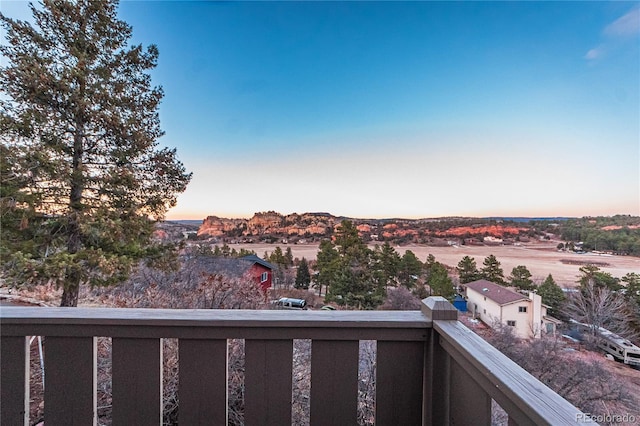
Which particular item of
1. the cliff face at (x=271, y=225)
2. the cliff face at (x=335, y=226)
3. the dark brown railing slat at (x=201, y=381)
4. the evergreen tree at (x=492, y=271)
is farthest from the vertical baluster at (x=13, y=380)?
the cliff face at (x=271, y=225)

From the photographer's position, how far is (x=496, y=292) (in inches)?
82.4

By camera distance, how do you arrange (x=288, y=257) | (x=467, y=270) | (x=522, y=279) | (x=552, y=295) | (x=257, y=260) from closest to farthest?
(x=552, y=295) < (x=522, y=279) < (x=467, y=270) < (x=288, y=257) < (x=257, y=260)

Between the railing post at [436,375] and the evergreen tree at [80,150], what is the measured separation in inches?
207

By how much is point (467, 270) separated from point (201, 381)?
2077mm

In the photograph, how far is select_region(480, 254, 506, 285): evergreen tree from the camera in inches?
84.1

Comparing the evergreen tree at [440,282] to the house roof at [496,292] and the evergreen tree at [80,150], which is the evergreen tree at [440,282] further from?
the evergreen tree at [80,150]

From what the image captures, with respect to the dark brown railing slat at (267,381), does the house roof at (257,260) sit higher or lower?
lower

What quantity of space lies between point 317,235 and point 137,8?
3564 mm

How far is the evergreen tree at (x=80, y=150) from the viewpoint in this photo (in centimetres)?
453

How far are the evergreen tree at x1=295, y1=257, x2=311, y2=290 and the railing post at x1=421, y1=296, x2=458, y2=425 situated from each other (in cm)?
282

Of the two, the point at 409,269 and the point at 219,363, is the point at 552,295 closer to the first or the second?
the point at 409,269

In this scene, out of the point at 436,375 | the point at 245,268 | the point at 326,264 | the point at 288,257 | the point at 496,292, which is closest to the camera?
the point at 436,375

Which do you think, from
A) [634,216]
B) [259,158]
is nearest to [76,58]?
[259,158]

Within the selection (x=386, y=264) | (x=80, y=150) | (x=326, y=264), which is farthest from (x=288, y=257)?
(x=80, y=150)
